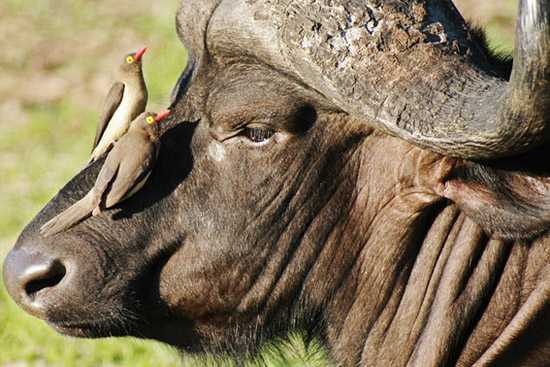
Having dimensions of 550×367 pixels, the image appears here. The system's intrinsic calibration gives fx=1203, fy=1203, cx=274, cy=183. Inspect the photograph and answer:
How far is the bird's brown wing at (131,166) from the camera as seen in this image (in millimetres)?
4914

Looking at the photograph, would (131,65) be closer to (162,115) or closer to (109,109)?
(109,109)

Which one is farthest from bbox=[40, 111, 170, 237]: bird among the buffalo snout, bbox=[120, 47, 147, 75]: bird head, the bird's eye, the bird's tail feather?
bbox=[120, 47, 147, 75]: bird head

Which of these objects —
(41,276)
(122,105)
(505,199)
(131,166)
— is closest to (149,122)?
(131,166)

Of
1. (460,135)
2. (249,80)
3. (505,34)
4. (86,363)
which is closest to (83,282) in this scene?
(249,80)

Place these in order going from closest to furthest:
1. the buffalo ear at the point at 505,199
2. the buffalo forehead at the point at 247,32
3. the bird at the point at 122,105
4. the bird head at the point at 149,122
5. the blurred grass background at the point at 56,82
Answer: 1. the buffalo ear at the point at 505,199
2. the buffalo forehead at the point at 247,32
3. the bird head at the point at 149,122
4. the bird at the point at 122,105
5. the blurred grass background at the point at 56,82

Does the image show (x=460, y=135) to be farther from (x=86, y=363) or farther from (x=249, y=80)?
(x=86, y=363)

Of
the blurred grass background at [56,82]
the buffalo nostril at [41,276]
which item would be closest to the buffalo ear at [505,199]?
the buffalo nostril at [41,276]

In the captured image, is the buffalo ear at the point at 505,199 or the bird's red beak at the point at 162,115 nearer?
the buffalo ear at the point at 505,199

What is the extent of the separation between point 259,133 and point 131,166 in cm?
54

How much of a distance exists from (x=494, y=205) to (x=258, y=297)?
119 cm

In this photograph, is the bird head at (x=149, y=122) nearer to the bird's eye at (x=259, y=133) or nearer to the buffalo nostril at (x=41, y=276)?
the bird's eye at (x=259, y=133)

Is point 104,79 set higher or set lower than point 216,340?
lower

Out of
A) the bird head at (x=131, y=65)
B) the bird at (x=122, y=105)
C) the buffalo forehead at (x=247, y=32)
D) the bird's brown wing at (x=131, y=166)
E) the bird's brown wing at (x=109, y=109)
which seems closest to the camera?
the buffalo forehead at (x=247, y=32)

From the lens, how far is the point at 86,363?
792cm
